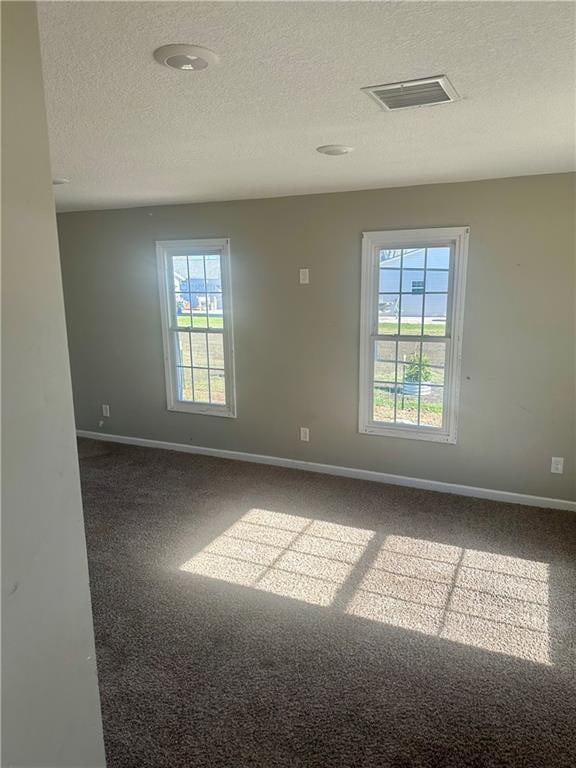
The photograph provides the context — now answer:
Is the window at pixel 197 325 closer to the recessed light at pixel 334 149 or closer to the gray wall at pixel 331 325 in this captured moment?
the gray wall at pixel 331 325

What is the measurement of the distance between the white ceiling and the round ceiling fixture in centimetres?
4

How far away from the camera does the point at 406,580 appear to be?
114 inches

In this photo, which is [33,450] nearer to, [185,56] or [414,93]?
[185,56]

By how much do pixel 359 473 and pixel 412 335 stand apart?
1274mm

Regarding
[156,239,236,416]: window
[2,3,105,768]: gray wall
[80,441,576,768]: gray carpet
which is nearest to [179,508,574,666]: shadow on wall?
[80,441,576,768]: gray carpet

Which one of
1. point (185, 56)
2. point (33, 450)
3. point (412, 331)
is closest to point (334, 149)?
point (185, 56)

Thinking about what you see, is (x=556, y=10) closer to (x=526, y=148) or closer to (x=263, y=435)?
(x=526, y=148)

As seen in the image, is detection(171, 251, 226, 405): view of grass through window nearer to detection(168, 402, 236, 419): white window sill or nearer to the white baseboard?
detection(168, 402, 236, 419): white window sill

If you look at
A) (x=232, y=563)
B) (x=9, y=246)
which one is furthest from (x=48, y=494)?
(x=232, y=563)

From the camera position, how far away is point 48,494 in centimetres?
99

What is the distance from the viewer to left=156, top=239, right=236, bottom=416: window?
14.9ft

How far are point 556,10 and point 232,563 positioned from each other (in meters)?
2.93

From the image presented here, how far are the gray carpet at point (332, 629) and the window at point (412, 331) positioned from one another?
0.65m

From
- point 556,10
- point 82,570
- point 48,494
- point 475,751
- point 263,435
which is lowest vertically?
point 475,751
